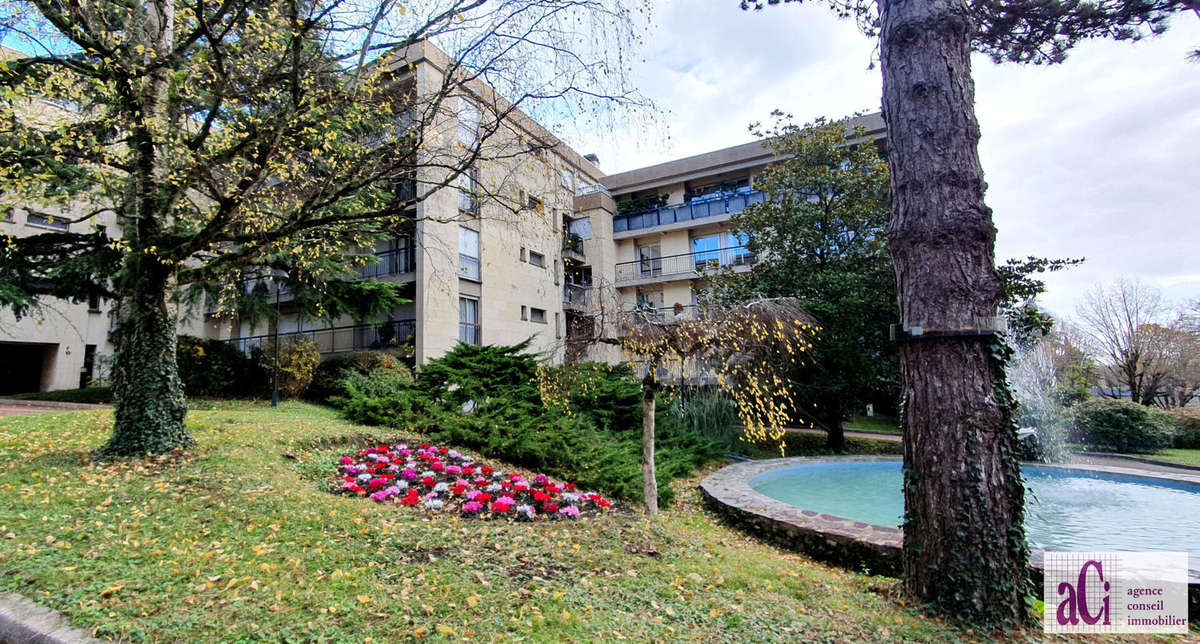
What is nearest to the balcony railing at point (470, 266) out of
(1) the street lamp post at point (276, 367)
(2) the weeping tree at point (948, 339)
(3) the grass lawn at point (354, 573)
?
(1) the street lamp post at point (276, 367)

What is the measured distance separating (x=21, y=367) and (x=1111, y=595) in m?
29.5

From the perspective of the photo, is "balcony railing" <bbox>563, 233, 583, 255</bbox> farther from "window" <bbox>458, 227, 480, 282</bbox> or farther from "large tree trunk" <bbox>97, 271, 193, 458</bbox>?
"large tree trunk" <bbox>97, 271, 193, 458</bbox>

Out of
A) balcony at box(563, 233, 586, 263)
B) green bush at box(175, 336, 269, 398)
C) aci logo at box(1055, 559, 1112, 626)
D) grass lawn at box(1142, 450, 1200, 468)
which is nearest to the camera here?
aci logo at box(1055, 559, 1112, 626)

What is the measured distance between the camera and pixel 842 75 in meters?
5.88

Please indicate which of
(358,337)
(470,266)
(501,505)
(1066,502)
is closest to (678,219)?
(470,266)

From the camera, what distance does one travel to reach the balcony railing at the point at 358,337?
16.3m

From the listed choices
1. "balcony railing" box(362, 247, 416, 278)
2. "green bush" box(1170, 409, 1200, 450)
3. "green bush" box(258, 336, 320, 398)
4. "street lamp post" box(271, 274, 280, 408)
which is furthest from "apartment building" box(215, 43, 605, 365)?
"green bush" box(1170, 409, 1200, 450)

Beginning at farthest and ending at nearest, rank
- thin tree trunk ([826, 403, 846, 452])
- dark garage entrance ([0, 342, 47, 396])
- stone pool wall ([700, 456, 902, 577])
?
1. dark garage entrance ([0, 342, 47, 396])
2. thin tree trunk ([826, 403, 846, 452])
3. stone pool wall ([700, 456, 902, 577])

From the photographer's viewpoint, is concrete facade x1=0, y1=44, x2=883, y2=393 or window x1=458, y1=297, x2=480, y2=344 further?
window x1=458, y1=297, x2=480, y2=344

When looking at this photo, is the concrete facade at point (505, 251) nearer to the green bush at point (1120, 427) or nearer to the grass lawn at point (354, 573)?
the grass lawn at point (354, 573)

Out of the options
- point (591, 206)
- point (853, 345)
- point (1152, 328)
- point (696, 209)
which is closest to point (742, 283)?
point (853, 345)

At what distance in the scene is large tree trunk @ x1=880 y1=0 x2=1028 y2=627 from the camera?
320 cm

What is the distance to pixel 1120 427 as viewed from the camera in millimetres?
14711

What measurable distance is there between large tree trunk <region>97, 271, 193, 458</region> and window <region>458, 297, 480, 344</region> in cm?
1053
